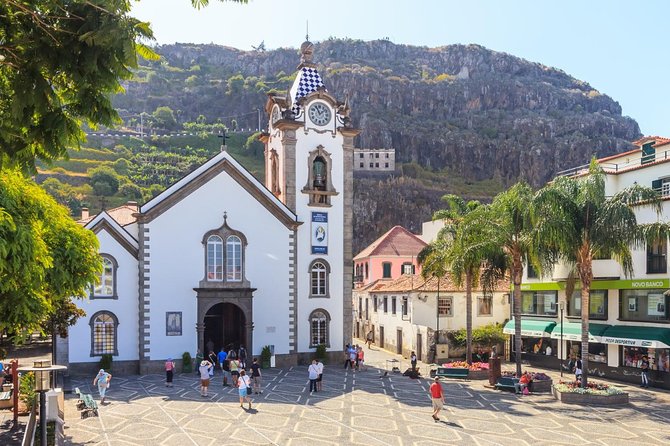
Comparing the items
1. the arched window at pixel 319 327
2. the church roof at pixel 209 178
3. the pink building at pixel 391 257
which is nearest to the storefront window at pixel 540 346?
the arched window at pixel 319 327

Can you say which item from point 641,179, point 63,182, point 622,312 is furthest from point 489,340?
point 63,182

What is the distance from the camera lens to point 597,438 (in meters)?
19.8

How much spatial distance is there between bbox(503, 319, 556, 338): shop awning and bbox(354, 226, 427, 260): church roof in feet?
65.8

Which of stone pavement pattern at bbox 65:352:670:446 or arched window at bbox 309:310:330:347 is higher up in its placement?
arched window at bbox 309:310:330:347

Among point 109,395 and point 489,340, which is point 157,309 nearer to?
point 109,395

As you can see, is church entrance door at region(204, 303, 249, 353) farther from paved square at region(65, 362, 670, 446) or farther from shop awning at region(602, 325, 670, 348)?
shop awning at region(602, 325, 670, 348)

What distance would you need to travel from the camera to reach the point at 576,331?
35062mm

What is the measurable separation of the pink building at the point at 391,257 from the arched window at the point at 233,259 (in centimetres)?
2529

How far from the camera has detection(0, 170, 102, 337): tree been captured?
1022 centimetres

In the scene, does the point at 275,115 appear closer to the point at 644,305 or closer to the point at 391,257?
the point at 644,305

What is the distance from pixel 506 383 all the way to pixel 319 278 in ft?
41.7

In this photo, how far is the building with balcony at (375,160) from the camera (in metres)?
151

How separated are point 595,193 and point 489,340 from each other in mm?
16622

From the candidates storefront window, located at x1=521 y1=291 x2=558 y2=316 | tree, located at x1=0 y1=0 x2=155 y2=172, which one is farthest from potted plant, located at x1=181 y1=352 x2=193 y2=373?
tree, located at x1=0 y1=0 x2=155 y2=172
